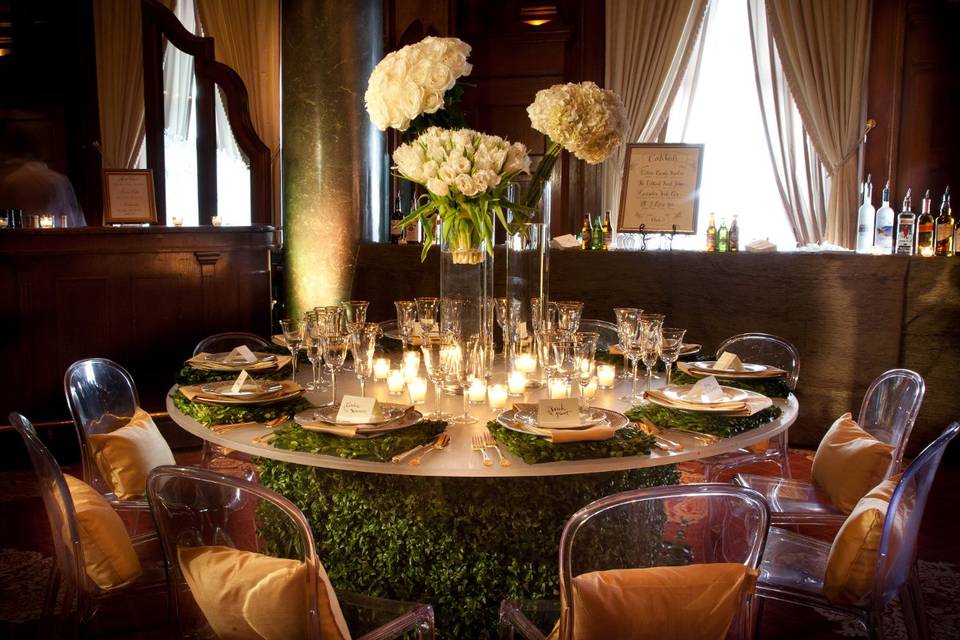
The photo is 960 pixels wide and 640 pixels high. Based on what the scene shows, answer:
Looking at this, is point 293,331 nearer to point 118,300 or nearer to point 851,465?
point 851,465

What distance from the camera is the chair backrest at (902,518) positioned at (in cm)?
169

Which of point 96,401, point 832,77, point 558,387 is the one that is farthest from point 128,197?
point 832,77

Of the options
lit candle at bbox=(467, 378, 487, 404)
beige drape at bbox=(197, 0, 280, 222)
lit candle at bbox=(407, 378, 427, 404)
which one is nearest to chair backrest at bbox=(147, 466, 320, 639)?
lit candle at bbox=(407, 378, 427, 404)

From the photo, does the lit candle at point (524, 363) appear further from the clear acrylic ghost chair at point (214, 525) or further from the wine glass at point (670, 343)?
the clear acrylic ghost chair at point (214, 525)

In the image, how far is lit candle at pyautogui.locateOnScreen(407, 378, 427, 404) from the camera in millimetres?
2260

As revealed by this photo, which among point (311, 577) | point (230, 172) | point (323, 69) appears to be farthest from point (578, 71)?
point (311, 577)

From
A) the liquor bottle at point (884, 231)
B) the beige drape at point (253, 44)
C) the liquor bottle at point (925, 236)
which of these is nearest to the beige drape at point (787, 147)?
the liquor bottle at point (884, 231)

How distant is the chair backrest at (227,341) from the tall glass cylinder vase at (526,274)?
109 centimetres

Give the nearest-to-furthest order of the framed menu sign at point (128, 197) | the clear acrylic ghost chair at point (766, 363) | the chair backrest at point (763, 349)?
the clear acrylic ghost chair at point (766, 363) → the chair backrest at point (763, 349) → the framed menu sign at point (128, 197)

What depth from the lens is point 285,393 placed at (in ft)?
7.25

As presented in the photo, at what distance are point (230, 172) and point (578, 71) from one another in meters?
3.82

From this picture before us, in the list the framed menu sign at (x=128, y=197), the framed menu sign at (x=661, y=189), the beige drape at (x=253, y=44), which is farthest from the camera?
the beige drape at (x=253, y=44)

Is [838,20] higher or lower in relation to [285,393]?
higher

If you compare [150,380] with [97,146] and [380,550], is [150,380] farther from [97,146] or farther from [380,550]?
[97,146]
